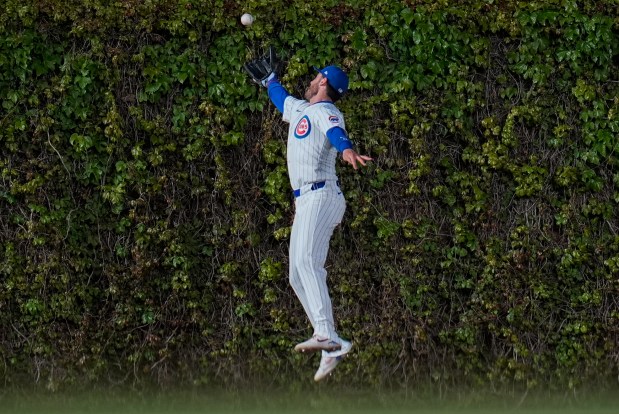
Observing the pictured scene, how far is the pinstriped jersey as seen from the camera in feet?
25.4

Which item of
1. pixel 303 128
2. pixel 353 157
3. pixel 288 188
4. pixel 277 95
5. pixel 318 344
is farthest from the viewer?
pixel 288 188

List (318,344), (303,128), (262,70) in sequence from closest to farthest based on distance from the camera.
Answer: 1. (318,344)
2. (303,128)
3. (262,70)

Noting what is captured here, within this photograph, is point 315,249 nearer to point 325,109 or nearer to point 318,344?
point 318,344

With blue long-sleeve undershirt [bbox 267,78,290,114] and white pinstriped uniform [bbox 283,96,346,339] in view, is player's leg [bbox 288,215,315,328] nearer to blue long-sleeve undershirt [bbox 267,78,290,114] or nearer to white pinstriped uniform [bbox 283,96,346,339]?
white pinstriped uniform [bbox 283,96,346,339]

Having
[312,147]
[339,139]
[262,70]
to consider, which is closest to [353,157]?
[339,139]

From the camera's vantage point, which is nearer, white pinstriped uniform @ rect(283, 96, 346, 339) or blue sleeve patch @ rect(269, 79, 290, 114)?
white pinstriped uniform @ rect(283, 96, 346, 339)

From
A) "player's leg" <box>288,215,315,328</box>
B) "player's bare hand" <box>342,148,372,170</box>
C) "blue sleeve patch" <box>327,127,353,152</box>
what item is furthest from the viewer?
"player's leg" <box>288,215,315,328</box>

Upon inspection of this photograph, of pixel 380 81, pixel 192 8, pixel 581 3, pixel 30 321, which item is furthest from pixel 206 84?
pixel 581 3

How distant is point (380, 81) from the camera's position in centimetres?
1005

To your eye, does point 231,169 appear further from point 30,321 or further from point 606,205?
point 606,205

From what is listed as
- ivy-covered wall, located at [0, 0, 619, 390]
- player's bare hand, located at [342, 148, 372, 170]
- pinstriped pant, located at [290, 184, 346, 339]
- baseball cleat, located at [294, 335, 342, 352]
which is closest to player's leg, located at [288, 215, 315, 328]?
pinstriped pant, located at [290, 184, 346, 339]

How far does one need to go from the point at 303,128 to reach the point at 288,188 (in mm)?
2191

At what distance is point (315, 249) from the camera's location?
7.71m

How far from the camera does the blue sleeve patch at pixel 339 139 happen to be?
7.32 metres
